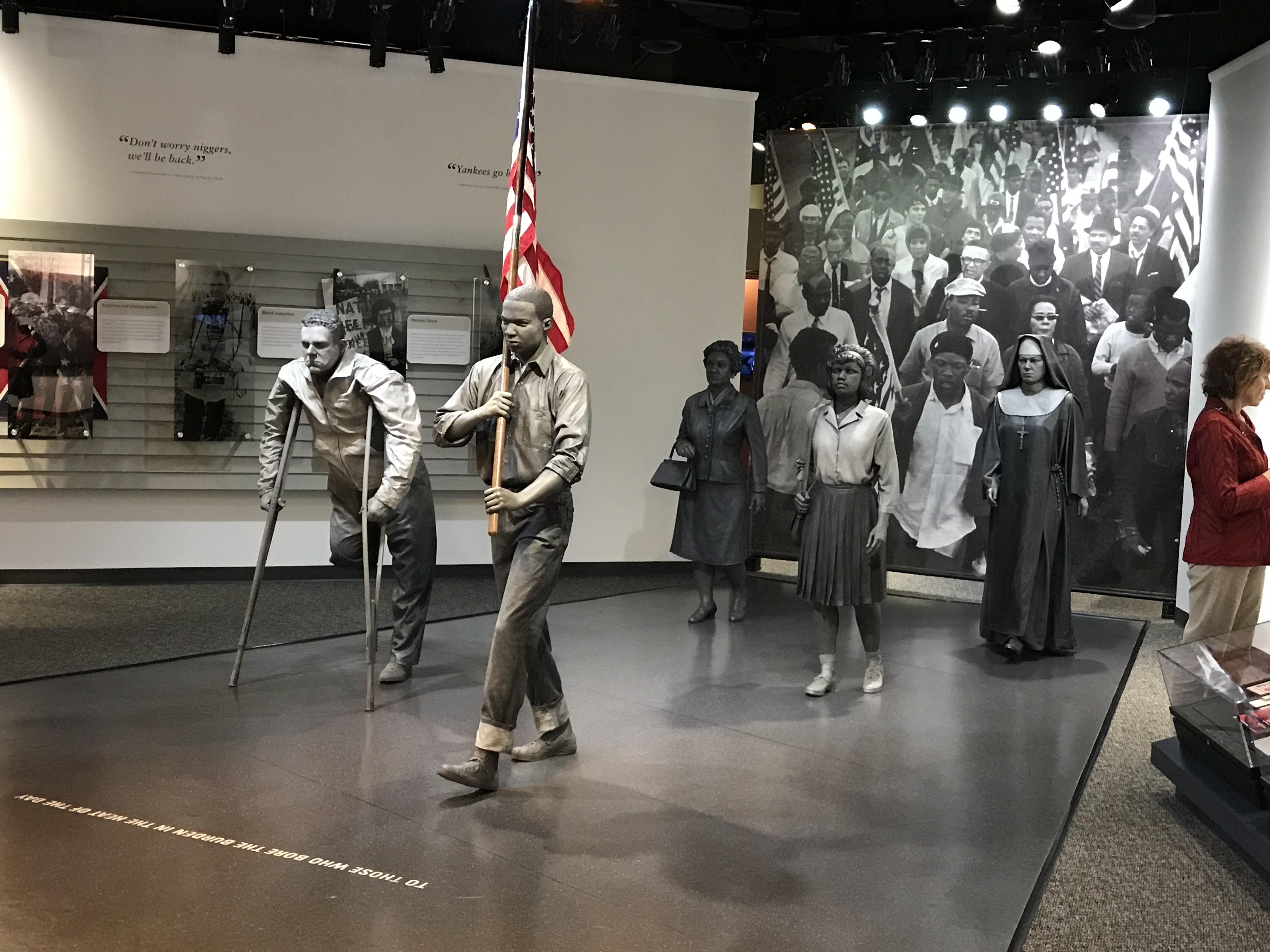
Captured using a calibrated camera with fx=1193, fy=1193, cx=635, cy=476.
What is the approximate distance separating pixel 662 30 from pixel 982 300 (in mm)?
3376

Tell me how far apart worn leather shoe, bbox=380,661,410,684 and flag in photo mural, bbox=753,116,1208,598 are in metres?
4.50

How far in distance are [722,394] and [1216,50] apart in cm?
447

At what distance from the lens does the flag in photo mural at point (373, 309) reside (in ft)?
30.9

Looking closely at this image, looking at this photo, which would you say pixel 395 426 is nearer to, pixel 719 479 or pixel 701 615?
pixel 719 479

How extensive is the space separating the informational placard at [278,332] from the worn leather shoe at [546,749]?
4955 mm

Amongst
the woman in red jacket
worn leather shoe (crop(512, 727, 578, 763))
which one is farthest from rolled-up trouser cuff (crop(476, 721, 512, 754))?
the woman in red jacket

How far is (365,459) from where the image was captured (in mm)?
6098

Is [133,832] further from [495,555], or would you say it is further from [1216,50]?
[1216,50]

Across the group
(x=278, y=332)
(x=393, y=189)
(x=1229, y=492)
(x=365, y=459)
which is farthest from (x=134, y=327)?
(x=1229, y=492)

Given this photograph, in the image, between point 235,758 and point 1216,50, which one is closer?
point 235,758

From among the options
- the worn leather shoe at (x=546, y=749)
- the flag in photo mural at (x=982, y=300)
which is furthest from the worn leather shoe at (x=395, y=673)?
the flag in photo mural at (x=982, y=300)

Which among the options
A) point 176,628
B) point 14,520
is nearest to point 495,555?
point 176,628

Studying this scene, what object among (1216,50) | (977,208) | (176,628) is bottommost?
(176,628)

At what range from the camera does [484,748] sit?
15.5 ft
